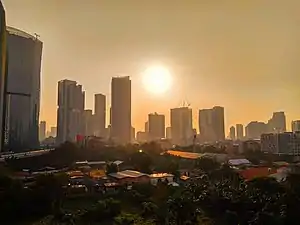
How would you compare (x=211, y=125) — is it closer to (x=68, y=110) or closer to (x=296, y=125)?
(x=296, y=125)

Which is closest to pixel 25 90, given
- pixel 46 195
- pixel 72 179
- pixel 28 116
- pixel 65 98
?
pixel 28 116

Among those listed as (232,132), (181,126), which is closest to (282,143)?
(181,126)

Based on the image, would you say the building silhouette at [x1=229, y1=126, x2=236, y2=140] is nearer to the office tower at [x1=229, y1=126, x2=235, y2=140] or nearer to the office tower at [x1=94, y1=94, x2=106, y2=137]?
the office tower at [x1=229, y1=126, x2=235, y2=140]

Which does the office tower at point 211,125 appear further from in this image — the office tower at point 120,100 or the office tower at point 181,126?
the office tower at point 120,100

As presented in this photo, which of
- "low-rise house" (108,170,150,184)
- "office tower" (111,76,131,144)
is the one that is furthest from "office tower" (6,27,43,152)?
"low-rise house" (108,170,150,184)

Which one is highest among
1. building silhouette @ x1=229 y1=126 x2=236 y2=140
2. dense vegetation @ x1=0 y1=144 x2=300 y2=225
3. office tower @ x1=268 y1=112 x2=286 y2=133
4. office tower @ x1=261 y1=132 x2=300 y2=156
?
office tower @ x1=268 y1=112 x2=286 y2=133

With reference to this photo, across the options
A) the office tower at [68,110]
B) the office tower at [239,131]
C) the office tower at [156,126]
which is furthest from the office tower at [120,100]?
the office tower at [239,131]
